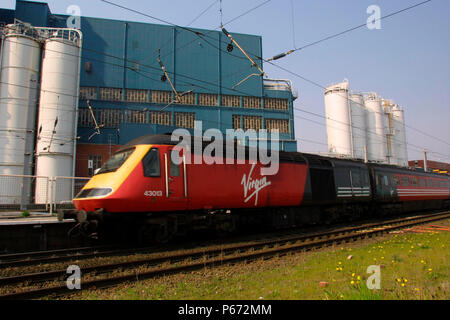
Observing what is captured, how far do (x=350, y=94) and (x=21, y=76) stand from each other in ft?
158

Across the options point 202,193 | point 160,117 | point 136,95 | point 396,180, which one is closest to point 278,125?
point 160,117

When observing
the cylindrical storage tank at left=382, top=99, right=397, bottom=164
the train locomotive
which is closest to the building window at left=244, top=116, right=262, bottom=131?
the train locomotive

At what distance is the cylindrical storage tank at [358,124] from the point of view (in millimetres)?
50531

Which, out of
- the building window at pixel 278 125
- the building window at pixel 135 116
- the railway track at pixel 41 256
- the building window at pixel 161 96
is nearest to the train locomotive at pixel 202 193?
the railway track at pixel 41 256

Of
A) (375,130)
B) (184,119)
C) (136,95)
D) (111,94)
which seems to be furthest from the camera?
(375,130)

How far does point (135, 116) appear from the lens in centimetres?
3688

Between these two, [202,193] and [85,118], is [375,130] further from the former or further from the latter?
[202,193]

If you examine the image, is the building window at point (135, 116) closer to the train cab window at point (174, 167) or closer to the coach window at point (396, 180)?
the coach window at point (396, 180)

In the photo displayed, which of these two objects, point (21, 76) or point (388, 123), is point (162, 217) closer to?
point (21, 76)

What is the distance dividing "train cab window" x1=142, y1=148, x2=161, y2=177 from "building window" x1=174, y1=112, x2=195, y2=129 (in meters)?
29.0

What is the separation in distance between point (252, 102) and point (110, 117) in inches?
718

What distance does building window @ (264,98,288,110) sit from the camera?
42438 millimetres
